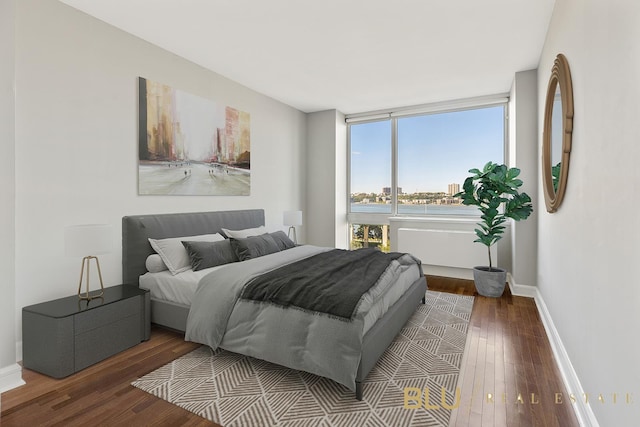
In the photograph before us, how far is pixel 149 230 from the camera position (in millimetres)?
3330

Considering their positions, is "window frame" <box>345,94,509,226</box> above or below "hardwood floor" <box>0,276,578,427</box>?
above

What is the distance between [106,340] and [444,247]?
4421mm

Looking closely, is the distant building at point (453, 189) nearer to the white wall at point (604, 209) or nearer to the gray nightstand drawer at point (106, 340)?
the white wall at point (604, 209)

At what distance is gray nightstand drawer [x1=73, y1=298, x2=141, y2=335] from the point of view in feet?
7.76

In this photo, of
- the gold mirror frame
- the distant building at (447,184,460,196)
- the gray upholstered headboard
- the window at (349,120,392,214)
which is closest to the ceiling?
the gold mirror frame

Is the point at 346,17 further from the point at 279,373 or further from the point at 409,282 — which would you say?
the point at 279,373

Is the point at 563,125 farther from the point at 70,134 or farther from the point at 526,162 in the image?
the point at 70,134

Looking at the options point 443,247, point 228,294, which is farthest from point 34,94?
point 443,247

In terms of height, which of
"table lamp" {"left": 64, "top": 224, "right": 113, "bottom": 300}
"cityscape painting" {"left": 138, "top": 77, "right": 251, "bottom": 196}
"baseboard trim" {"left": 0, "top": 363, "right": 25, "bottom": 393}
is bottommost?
"baseboard trim" {"left": 0, "top": 363, "right": 25, "bottom": 393}

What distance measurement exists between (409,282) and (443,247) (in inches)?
83.1

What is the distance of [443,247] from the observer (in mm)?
5184

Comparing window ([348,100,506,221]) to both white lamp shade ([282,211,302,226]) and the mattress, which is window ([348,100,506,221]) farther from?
the mattress

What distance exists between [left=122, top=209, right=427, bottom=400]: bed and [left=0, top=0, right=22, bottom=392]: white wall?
981 mm

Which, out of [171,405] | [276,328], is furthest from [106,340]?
[276,328]
